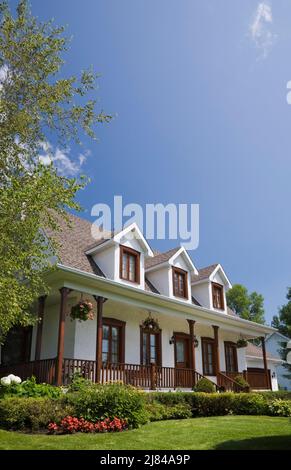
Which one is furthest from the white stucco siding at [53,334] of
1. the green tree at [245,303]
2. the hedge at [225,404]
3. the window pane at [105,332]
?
the green tree at [245,303]

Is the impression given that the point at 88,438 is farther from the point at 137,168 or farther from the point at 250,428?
the point at 137,168

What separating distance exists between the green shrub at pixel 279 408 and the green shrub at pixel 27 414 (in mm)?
8022

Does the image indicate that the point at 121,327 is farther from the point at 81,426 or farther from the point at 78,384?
the point at 81,426

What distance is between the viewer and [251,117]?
12.4 metres

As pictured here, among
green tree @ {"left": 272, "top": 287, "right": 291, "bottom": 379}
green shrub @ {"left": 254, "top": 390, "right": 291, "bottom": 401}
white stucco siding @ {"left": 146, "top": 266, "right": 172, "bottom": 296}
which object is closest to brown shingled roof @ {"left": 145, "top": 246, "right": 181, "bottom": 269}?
white stucco siding @ {"left": 146, "top": 266, "right": 172, "bottom": 296}

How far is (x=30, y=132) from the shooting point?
32.7 feet

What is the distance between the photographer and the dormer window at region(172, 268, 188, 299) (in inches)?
790

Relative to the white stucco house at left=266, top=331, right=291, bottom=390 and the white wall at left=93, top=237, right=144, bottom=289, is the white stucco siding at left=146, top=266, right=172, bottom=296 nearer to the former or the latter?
the white wall at left=93, top=237, right=144, bottom=289

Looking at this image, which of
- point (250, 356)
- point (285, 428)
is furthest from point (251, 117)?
point (250, 356)

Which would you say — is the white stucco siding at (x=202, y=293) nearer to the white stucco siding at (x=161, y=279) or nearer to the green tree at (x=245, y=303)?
the white stucco siding at (x=161, y=279)

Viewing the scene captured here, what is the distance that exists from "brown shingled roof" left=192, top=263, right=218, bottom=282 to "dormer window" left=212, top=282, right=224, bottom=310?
2.23 ft

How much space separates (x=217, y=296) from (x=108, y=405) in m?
14.1

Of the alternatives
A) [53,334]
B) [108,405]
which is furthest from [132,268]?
[108,405]

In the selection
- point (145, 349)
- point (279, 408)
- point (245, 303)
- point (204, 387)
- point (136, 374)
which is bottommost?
point (279, 408)
